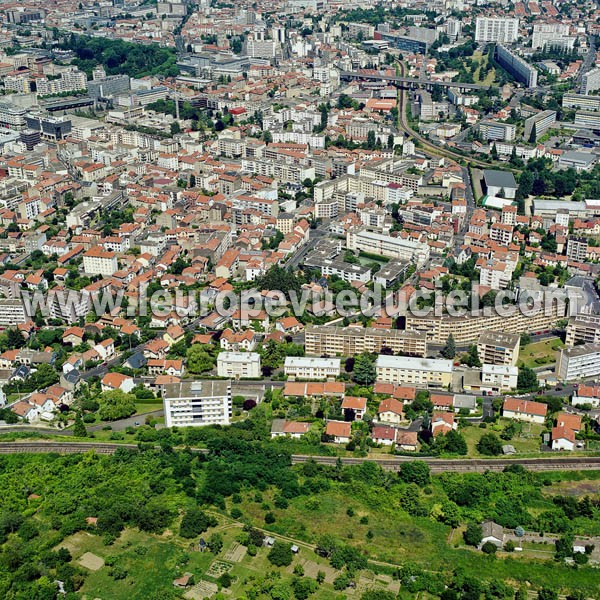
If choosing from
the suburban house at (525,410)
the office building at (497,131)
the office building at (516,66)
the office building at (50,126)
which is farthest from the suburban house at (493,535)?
the office building at (516,66)

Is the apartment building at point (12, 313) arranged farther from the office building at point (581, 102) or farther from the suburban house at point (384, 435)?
the office building at point (581, 102)

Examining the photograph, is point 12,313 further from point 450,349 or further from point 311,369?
point 450,349

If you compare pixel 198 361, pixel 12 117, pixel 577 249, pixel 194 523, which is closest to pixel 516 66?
pixel 577 249

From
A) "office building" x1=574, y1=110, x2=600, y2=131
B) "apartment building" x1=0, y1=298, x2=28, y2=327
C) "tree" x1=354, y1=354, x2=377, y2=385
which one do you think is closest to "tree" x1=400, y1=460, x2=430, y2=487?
"tree" x1=354, y1=354, x2=377, y2=385

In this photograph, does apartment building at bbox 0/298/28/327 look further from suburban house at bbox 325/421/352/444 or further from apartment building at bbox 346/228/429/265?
apartment building at bbox 346/228/429/265

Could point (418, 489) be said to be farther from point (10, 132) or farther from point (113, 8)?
point (113, 8)

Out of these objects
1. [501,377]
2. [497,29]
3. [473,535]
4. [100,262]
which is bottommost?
[473,535]
